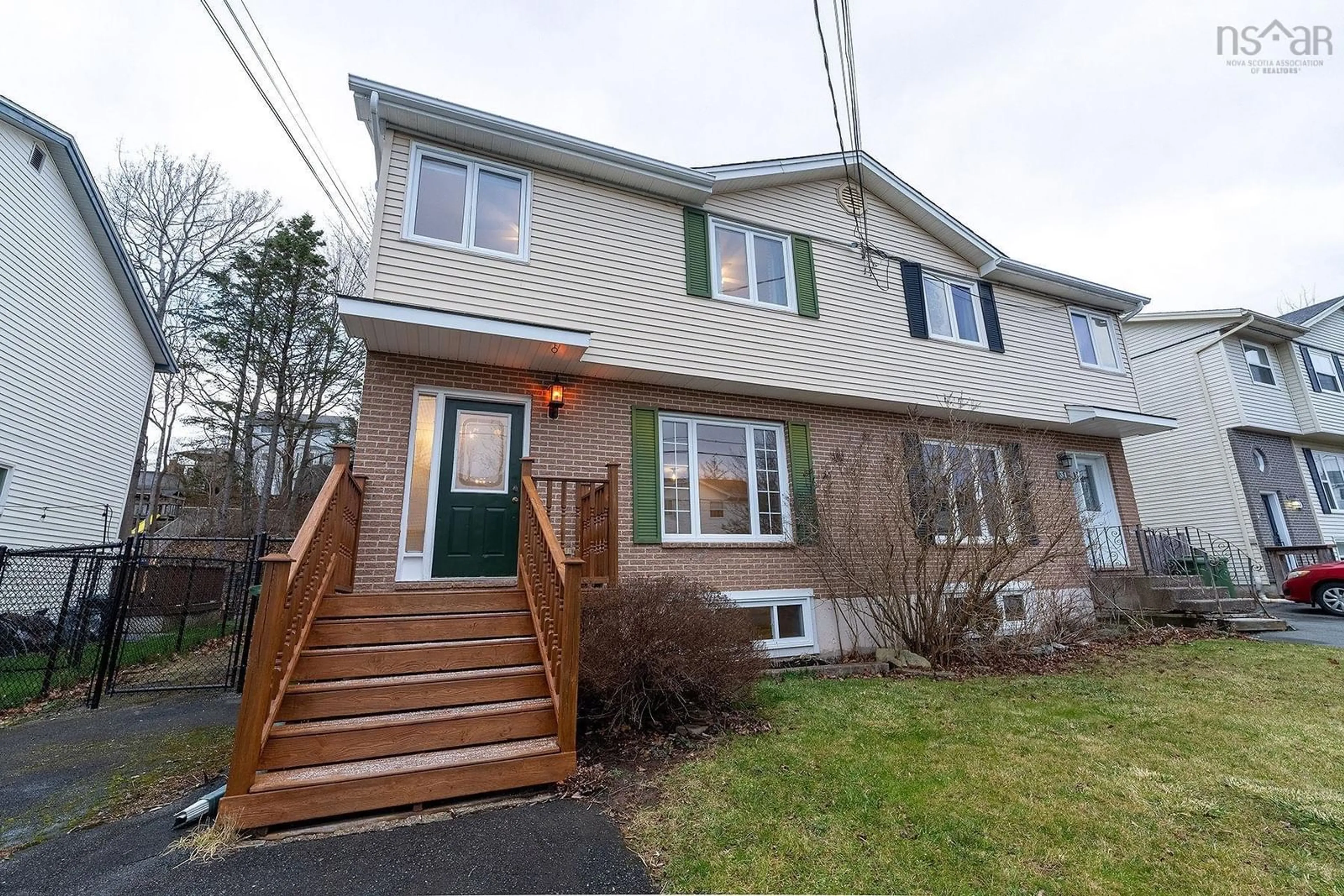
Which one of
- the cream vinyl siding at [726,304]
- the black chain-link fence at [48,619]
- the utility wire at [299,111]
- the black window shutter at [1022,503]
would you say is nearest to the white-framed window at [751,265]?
the cream vinyl siding at [726,304]

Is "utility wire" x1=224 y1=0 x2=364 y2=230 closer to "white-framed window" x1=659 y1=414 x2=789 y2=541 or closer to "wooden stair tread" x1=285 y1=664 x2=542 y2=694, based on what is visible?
"white-framed window" x1=659 y1=414 x2=789 y2=541

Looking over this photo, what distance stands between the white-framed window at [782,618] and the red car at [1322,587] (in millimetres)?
11377

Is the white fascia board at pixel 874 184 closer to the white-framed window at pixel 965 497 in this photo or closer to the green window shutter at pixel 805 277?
the green window shutter at pixel 805 277

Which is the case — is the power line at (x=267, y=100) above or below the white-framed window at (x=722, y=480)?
above

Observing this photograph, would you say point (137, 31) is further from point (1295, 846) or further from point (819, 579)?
point (1295, 846)

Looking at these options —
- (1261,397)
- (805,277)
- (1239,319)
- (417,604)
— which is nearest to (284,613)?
A: (417,604)

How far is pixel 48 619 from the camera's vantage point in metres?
6.93

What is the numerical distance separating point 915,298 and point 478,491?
7.37m

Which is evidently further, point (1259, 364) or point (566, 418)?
point (1259, 364)

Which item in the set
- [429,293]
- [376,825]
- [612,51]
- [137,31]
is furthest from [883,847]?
[137,31]

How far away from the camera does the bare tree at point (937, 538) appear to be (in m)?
6.48

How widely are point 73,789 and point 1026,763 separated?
20.3 feet

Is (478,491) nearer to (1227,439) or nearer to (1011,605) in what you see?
(1011,605)

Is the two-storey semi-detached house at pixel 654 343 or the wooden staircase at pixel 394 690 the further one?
the two-storey semi-detached house at pixel 654 343
